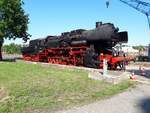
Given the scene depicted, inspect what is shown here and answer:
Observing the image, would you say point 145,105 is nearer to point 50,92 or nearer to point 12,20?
point 50,92

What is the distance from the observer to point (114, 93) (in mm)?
15875

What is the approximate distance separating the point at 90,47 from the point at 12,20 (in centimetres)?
2475

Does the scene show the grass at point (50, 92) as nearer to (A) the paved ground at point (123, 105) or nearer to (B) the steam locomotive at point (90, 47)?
(A) the paved ground at point (123, 105)

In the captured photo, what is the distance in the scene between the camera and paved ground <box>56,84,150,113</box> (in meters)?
12.2

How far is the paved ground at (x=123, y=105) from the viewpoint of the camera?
482 inches

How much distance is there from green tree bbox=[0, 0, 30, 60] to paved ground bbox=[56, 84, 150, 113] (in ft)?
120

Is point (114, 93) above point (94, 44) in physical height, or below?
below

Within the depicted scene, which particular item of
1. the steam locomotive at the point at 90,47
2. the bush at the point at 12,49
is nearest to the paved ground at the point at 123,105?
the steam locomotive at the point at 90,47

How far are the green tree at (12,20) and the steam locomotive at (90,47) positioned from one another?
654 inches

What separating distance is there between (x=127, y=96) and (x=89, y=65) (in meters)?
13.4

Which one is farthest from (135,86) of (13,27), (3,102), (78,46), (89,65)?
(13,27)

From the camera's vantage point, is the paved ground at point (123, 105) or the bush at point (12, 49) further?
the bush at point (12, 49)

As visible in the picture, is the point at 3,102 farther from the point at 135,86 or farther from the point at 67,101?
the point at 135,86

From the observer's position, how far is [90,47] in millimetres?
29422
